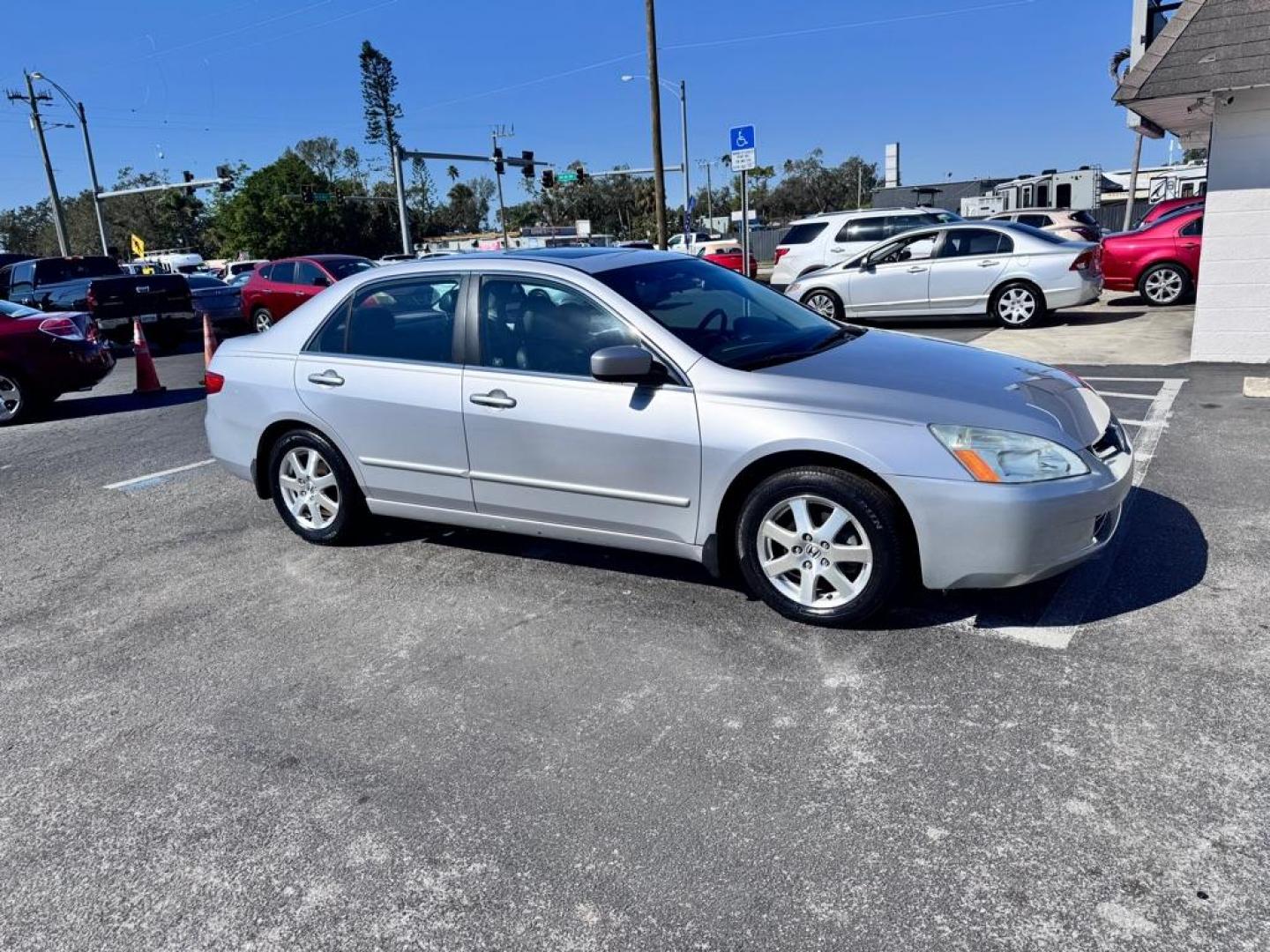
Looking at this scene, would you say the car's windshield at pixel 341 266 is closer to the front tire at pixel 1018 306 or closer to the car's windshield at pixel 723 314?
the front tire at pixel 1018 306

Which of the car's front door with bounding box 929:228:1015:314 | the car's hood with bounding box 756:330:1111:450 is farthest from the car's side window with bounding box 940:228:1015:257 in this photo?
the car's hood with bounding box 756:330:1111:450

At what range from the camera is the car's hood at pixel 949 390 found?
3.71 m

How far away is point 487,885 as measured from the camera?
259 cm

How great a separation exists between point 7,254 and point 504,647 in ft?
89.1

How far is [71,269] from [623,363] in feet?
63.1

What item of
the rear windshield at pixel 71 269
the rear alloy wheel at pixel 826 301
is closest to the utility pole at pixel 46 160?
the rear windshield at pixel 71 269

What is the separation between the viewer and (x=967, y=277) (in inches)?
518

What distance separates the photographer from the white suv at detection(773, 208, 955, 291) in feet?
52.4

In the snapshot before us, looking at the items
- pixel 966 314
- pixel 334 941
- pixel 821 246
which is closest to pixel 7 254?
pixel 821 246

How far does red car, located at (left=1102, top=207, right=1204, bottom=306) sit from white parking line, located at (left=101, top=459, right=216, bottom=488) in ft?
44.7

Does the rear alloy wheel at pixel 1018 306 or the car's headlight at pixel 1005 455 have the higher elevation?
the car's headlight at pixel 1005 455

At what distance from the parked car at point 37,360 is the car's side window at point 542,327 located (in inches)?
309

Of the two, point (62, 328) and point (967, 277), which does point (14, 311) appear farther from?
point (967, 277)

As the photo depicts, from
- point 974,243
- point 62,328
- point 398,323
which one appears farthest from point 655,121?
point 398,323
